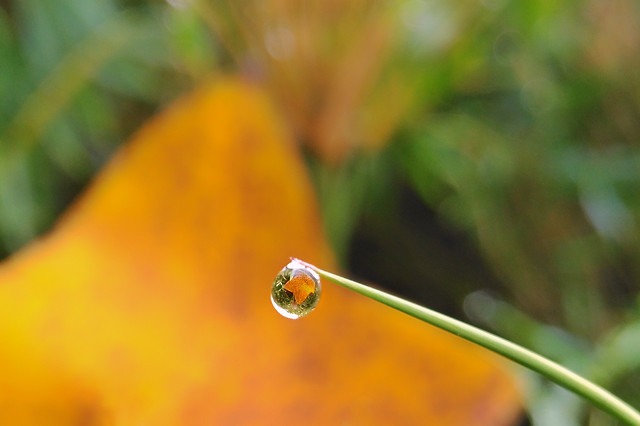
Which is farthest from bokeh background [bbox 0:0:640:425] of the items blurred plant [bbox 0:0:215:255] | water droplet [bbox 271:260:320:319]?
water droplet [bbox 271:260:320:319]

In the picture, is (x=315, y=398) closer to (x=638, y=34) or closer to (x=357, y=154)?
(x=357, y=154)

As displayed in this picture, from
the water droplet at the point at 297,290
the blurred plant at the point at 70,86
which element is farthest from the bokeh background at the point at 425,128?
the water droplet at the point at 297,290

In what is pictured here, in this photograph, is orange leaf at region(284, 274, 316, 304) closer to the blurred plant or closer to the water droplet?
the water droplet

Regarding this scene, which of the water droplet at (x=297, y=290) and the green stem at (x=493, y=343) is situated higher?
the green stem at (x=493, y=343)

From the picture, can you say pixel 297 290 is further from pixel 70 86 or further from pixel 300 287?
pixel 70 86

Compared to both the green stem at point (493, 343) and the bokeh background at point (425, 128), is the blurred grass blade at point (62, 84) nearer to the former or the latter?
the bokeh background at point (425, 128)

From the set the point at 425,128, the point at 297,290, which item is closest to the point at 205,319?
the point at 297,290
